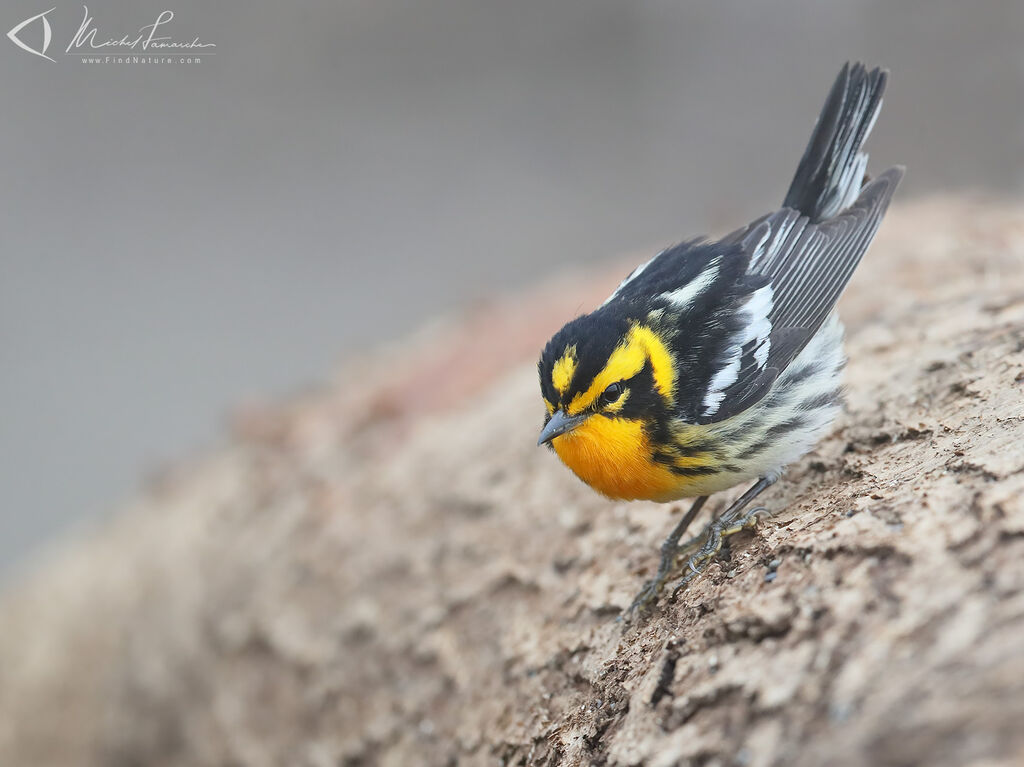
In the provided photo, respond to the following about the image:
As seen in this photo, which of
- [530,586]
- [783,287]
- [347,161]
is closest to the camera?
[783,287]

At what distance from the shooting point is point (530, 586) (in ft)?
12.1

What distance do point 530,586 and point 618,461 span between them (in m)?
1.02

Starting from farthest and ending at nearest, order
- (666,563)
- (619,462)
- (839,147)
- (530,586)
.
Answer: (530,586) < (839,147) < (666,563) < (619,462)

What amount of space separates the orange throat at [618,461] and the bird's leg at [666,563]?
225mm

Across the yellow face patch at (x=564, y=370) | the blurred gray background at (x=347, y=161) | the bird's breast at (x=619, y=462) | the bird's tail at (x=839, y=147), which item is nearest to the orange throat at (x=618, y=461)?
the bird's breast at (x=619, y=462)

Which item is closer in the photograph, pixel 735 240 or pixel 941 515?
pixel 941 515

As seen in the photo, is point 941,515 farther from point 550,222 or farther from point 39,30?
point 39,30

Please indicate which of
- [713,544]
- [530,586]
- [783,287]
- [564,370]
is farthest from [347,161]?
[713,544]

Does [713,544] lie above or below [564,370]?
below

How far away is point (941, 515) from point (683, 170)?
1152 centimetres

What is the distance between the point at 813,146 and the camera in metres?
3.47

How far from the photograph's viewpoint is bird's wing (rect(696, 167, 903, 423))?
292 centimetres

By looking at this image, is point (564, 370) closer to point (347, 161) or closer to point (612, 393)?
point (612, 393)

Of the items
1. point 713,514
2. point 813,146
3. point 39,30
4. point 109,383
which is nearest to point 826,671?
point 713,514
